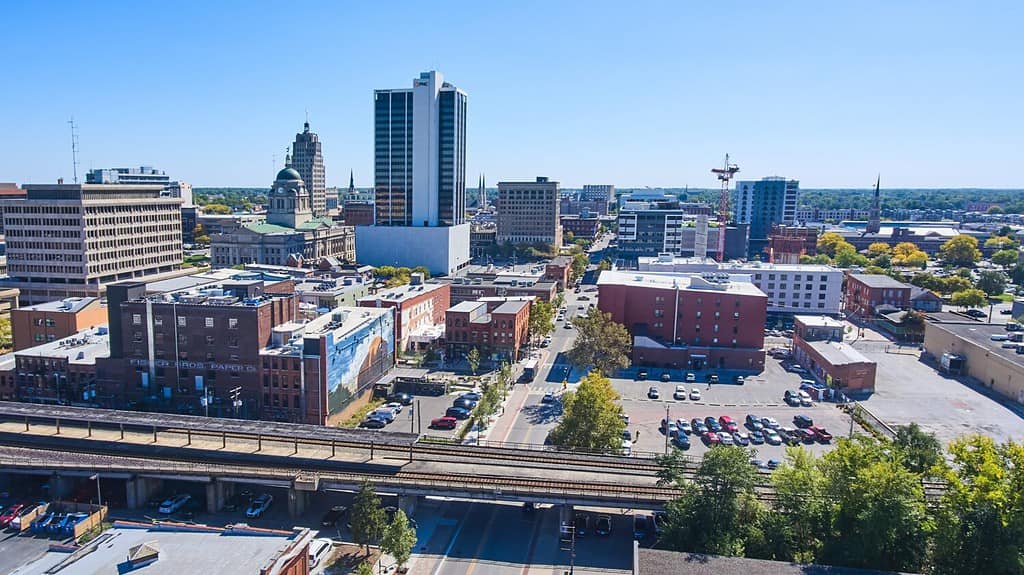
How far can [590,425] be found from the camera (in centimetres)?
5047

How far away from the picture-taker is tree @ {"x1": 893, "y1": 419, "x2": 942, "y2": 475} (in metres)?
41.9

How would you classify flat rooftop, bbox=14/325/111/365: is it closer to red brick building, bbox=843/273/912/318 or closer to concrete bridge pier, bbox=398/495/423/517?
concrete bridge pier, bbox=398/495/423/517

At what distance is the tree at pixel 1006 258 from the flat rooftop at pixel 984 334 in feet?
311

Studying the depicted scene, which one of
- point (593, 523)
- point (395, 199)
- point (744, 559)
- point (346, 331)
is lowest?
point (593, 523)

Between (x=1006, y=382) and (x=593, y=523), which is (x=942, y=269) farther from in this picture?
(x=593, y=523)

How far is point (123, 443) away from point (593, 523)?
3338cm

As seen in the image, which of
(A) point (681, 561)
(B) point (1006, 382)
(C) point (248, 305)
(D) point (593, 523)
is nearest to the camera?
(A) point (681, 561)

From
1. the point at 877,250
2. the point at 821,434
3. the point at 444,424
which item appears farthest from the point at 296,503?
the point at 877,250

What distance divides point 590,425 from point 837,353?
133 ft

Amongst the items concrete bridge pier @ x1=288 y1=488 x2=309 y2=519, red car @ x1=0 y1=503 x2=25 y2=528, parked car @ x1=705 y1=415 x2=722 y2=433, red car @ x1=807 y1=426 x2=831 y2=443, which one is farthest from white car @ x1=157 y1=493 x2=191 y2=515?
red car @ x1=807 y1=426 x2=831 y2=443

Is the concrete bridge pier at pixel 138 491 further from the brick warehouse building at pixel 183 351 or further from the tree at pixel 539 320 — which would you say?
the tree at pixel 539 320

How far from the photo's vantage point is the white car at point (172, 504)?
144 feet

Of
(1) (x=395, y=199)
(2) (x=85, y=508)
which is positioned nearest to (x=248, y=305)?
(2) (x=85, y=508)

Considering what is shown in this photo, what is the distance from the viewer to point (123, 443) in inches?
1906
